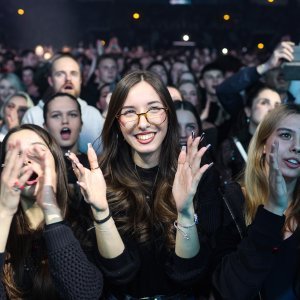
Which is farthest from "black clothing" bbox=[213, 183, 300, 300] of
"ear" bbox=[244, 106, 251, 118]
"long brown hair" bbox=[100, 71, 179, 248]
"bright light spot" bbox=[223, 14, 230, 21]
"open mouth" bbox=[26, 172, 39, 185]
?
"bright light spot" bbox=[223, 14, 230, 21]

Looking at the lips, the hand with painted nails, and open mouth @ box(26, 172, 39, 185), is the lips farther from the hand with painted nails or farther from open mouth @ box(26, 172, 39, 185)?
open mouth @ box(26, 172, 39, 185)

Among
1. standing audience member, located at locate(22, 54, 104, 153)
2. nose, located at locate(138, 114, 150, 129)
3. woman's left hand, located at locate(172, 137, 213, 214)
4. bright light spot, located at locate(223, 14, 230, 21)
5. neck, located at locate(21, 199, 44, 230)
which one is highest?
bright light spot, located at locate(223, 14, 230, 21)

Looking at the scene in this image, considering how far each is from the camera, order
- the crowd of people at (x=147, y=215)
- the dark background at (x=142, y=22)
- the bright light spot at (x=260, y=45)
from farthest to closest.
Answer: the dark background at (x=142, y=22)
the bright light spot at (x=260, y=45)
the crowd of people at (x=147, y=215)

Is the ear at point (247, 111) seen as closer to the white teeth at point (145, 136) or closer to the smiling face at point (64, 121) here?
the smiling face at point (64, 121)

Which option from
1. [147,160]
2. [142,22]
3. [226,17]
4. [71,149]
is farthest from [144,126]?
[142,22]

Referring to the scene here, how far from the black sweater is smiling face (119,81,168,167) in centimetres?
60

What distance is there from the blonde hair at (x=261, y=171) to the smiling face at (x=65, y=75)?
117 inches

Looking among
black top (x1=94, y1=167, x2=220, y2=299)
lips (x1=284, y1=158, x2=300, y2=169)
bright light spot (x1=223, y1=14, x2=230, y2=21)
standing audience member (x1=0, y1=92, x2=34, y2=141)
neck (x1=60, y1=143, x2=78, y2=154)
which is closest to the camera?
black top (x1=94, y1=167, x2=220, y2=299)

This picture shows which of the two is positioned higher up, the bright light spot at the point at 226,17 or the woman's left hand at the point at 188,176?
the bright light spot at the point at 226,17

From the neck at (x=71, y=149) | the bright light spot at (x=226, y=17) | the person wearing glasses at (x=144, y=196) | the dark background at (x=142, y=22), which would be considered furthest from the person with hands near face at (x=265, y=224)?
the bright light spot at (x=226, y=17)

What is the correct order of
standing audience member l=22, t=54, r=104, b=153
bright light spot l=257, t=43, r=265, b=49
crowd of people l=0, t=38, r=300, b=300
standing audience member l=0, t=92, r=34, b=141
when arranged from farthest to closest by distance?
bright light spot l=257, t=43, r=265, b=49 < standing audience member l=0, t=92, r=34, b=141 < standing audience member l=22, t=54, r=104, b=153 < crowd of people l=0, t=38, r=300, b=300

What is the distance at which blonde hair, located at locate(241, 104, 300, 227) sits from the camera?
270 centimetres

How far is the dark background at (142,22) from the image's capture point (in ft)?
67.6

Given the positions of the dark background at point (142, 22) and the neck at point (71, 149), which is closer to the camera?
the neck at point (71, 149)
